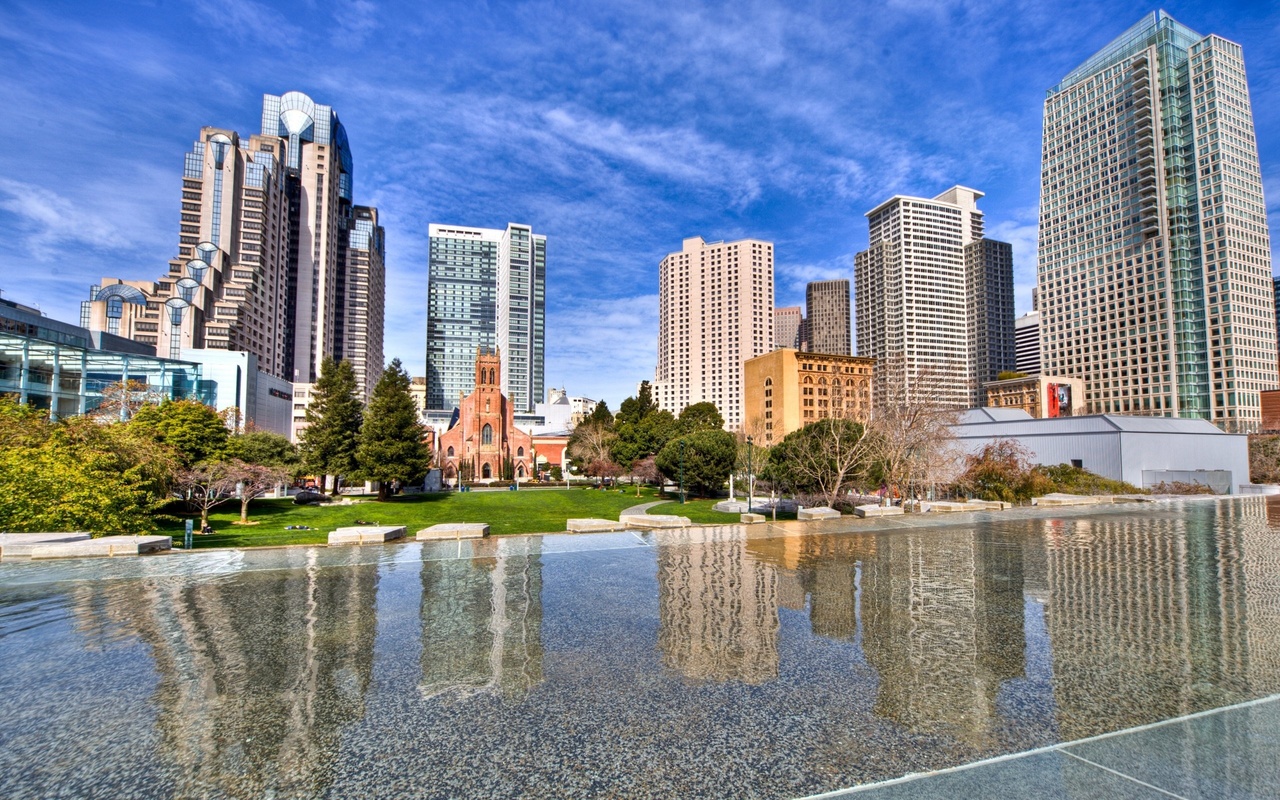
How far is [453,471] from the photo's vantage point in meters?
65.9

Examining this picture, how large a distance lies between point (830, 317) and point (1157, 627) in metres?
201

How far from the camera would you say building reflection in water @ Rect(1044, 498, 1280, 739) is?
4.79m

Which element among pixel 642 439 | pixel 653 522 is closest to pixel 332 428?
pixel 642 439

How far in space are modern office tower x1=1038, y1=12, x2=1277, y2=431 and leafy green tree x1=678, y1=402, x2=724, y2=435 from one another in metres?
74.9

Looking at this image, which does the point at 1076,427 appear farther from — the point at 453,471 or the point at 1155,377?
the point at 1155,377

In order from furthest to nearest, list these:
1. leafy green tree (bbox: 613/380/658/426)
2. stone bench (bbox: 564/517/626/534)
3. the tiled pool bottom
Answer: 1. leafy green tree (bbox: 613/380/658/426)
2. stone bench (bbox: 564/517/626/534)
3. the tiled pool bottom

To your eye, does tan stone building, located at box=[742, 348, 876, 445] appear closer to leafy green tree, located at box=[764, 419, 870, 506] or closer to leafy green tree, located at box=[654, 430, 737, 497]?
leafy green tree, located at box=[654, 430, 737, 497]

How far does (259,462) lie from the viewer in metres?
35.0

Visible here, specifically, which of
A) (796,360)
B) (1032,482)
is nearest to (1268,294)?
(796,360)

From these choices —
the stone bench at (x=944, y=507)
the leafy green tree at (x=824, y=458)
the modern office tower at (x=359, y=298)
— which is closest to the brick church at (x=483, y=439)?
the leafy green tree at (x=824, y=458)

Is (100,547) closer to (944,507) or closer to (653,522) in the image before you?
(653,522)

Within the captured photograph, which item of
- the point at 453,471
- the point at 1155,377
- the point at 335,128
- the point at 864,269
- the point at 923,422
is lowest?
the point at 453,471

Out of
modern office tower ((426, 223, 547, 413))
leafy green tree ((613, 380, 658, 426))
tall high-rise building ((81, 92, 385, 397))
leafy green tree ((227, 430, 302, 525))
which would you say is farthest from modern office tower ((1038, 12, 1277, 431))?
modern office tower ((426, 223, 547, 413))

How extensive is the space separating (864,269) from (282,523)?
515 ft
